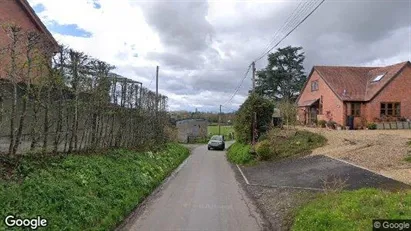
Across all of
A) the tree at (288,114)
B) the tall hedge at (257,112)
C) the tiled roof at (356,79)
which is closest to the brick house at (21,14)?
the tall hedge at (257,112)

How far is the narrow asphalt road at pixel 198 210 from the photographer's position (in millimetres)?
8773

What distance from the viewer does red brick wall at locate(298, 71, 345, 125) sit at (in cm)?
3416

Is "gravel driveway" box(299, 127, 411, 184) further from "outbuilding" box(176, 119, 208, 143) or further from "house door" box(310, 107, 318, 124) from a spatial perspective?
"outbuilding" box(176, 119, 208, 143)

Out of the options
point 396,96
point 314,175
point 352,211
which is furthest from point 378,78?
point 352,211

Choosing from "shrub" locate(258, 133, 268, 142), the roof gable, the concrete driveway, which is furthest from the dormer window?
the roof gable

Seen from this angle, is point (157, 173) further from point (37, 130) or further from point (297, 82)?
point (297, 82)

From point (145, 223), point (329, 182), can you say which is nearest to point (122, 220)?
point (145, 223)

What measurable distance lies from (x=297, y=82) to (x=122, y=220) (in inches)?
1898

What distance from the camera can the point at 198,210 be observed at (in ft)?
33.8

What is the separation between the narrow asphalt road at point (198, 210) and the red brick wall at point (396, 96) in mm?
22405

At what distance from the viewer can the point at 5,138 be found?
30.2ft

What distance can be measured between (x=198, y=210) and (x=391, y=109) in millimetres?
28789

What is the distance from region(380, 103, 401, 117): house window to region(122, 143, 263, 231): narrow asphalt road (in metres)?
23.2

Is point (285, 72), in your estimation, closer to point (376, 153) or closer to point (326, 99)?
point (326, 99)
